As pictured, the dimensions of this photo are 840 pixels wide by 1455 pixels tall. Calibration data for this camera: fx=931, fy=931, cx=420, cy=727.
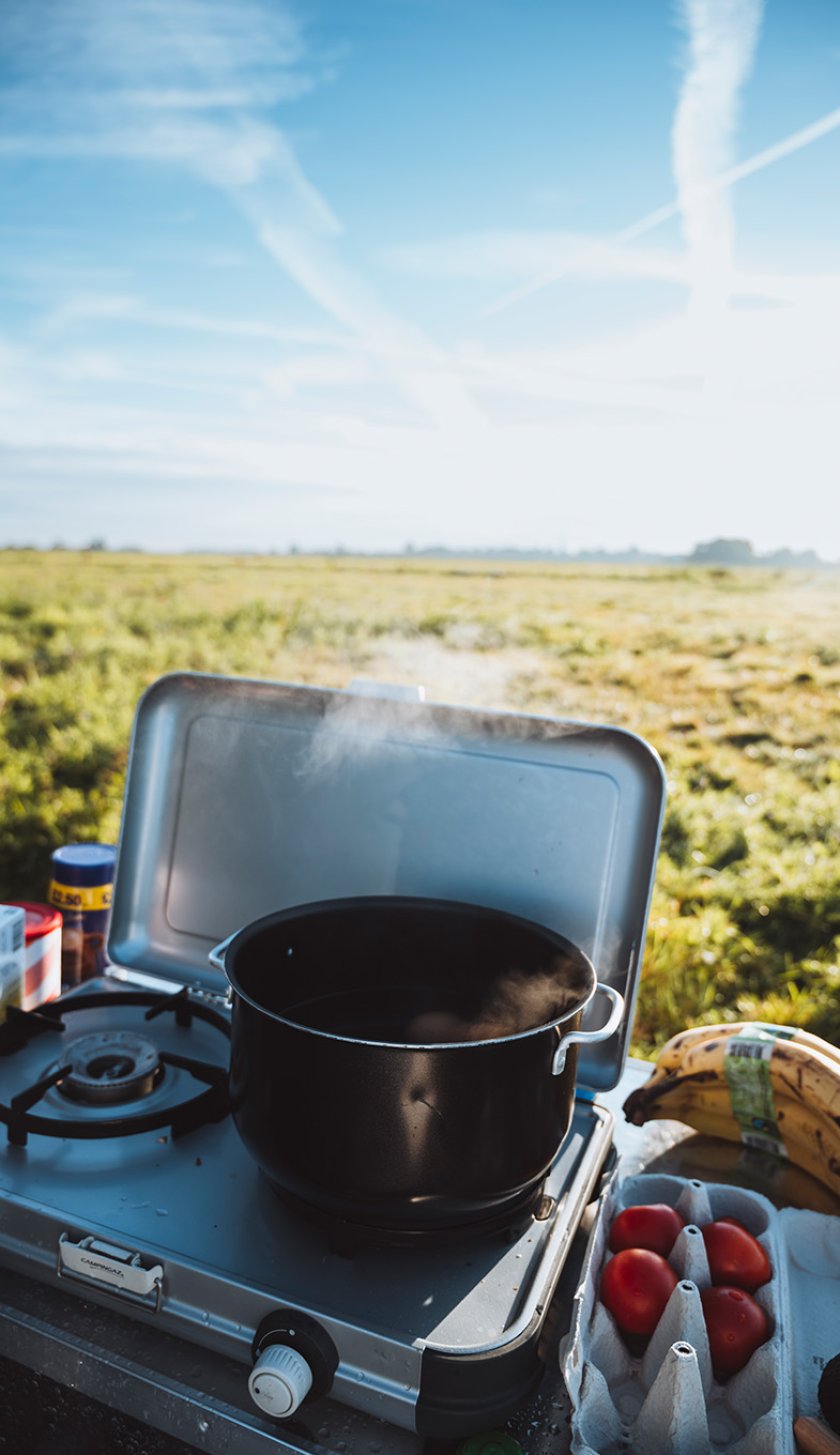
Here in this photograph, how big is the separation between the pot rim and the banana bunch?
32 cm

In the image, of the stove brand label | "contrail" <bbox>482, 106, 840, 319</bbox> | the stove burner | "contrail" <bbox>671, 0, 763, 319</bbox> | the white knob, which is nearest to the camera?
the white knob

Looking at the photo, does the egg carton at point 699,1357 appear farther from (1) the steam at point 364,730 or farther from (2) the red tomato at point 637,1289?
(1) the steam at point 364,730

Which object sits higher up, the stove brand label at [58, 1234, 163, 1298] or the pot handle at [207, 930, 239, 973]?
the pot handle at [207, 930, 239, 973]

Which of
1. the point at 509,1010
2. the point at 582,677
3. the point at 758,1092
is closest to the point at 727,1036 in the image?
the point at 758,1092

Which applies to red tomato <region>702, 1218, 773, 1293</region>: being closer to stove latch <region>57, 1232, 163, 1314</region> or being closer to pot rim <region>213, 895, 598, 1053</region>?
pot rim <region>213, 895, 598, 1053</region>

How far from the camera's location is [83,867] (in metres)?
1.58

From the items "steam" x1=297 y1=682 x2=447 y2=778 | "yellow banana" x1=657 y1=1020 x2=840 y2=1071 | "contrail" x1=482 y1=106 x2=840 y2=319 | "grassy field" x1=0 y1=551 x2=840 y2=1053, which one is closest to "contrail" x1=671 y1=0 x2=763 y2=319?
"contrail" x1=482 y1=106 x2=840 y2=319

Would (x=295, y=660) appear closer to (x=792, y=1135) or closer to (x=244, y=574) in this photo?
(x=244, y=574)

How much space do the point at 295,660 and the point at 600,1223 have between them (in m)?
4.38

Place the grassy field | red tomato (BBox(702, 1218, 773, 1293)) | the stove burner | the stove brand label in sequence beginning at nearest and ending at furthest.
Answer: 1. the stove brand label
2. red tomato (BBox(702, 1218, 773, 1293))
3. the stove burner
4. the grassy field

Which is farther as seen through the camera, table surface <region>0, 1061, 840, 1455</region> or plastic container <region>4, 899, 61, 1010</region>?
plastic container <region>4, 899, 61, 1010</region>

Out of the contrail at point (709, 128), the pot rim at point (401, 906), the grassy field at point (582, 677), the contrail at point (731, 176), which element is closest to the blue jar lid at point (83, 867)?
the pot rim at point (401, 906)

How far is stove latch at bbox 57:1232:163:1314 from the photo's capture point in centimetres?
Answer: 89

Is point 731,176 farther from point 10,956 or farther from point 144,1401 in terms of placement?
point 144,1401
